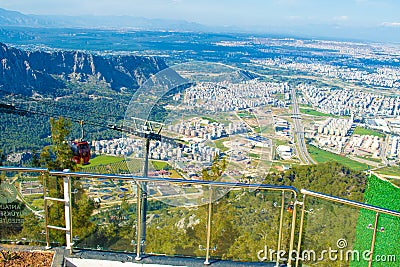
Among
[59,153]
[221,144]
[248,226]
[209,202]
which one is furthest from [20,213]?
[59,153]

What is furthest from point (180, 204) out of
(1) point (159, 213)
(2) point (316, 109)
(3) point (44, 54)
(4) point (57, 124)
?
(3) point (44, 54)

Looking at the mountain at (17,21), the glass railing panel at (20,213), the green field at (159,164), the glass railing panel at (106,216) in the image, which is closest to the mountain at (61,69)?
the green field at (159,164)

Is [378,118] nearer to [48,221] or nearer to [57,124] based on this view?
[57,124]

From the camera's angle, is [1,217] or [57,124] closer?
[1,217]

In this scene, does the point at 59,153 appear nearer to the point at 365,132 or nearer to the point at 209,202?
the point at 209,202

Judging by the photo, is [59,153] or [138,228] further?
[59,153]
